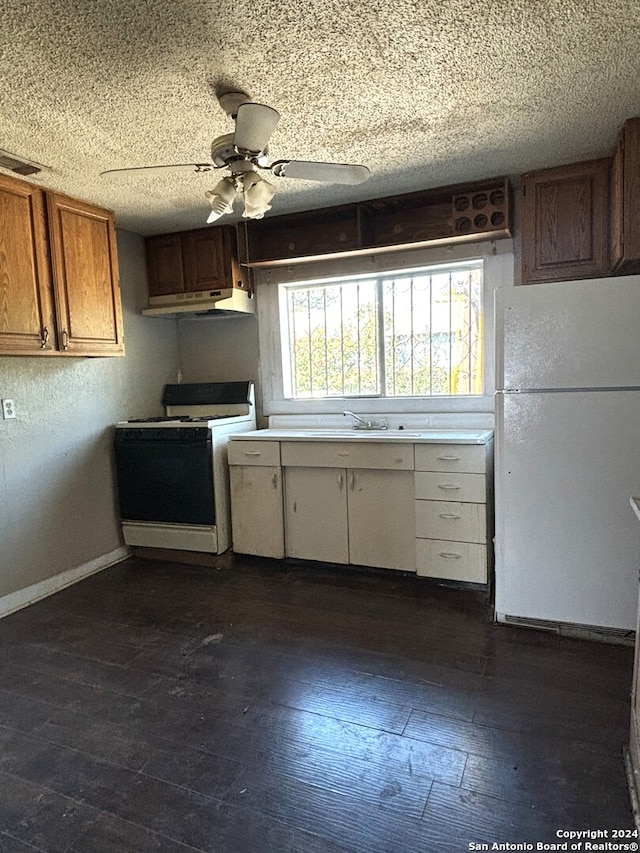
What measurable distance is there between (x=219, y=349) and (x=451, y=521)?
89.3 inches

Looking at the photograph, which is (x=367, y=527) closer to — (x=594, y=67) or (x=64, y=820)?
(x=64, y=820)

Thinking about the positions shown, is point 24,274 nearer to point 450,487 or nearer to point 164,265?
point 164,265

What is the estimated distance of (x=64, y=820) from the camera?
4.73 feet

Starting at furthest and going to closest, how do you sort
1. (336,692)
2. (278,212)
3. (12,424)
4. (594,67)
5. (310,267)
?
(310,267), (278,212), (12,424), (336,692), (594,67)

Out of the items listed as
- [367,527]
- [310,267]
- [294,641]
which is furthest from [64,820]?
[310,267]

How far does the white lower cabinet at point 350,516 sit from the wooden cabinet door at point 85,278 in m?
1.45

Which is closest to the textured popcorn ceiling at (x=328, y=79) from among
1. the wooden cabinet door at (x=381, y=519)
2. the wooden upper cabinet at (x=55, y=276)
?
the wooden upper cabinet at (x=55, y=276)

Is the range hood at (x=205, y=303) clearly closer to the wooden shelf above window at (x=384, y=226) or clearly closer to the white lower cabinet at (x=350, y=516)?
the wooden shelf above window at (x=384, y=226)

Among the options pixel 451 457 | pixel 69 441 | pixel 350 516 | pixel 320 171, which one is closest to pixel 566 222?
pixel 451 457

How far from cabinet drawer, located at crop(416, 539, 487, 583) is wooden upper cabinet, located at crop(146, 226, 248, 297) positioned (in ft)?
7.26

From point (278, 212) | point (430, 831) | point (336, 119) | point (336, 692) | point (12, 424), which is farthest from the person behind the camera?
point (278, 212)

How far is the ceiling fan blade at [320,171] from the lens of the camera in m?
1.90

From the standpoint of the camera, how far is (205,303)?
11.6 ft

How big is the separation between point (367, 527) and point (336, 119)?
2146 millimetres
